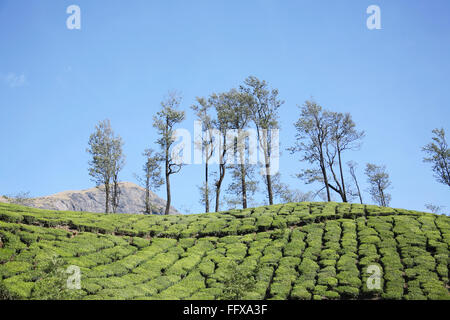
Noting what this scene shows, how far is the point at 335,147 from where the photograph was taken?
46875 millimetres

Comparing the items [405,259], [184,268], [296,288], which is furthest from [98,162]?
[405,259]

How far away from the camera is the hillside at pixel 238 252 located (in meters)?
20.8

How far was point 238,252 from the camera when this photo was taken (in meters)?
27.2

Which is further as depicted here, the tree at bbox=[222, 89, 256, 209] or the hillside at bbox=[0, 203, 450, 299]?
the tree at bbox=[222, 89, 256, 209]

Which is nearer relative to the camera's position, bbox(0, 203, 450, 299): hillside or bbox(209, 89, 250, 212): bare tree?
bbox(0, 203, 450, 299): hillside

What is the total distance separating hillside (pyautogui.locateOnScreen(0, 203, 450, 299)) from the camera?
68.2ft

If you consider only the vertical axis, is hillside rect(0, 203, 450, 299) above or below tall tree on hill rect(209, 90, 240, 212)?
below

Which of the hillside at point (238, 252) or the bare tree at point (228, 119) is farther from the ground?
the bare tree at point (228, 119)

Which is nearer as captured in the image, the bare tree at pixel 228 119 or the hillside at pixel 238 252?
the hillside at pixel 238 252

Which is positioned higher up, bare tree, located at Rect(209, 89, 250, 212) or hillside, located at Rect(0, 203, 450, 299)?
bare tree, located at Rect(209, 89, 250, 212)

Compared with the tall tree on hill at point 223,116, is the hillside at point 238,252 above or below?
below
